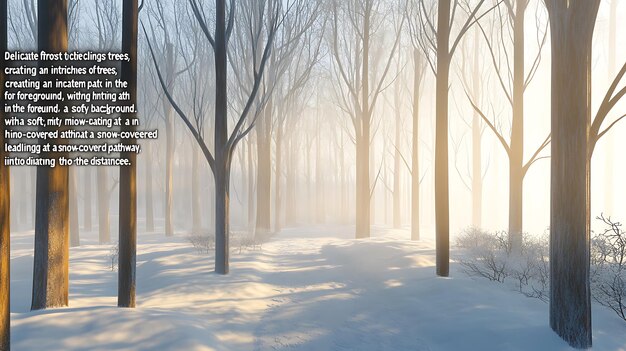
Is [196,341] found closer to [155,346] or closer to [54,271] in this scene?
[155,346]

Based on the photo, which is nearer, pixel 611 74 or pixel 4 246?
pixel 4 246

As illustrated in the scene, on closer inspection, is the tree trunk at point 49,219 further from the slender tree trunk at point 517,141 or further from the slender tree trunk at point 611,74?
the slender tree trunk at point 611,74

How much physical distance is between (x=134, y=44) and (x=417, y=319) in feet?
17.7

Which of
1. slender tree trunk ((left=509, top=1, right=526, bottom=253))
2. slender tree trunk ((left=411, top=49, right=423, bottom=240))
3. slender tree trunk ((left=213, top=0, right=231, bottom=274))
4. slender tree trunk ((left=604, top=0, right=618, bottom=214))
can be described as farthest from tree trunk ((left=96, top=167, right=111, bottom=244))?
slender tree trunk ((left=604, top=0, right=618, bottom=214))

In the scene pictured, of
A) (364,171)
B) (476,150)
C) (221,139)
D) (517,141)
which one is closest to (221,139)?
(221,139)

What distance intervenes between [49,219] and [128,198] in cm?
96

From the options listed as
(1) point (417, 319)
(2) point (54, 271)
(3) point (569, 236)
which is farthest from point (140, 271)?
(3) point (569, 236)

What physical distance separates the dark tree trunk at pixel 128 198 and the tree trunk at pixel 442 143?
4.94 metres

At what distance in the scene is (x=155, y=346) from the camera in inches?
142

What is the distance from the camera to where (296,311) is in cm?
565

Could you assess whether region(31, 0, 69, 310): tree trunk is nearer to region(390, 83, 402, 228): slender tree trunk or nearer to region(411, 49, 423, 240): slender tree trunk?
region(411, 49, 423, 240): slender tree trunk

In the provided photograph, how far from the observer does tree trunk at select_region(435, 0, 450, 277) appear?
21.9 ft

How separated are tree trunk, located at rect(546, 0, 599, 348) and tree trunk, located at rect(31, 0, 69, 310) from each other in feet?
19.5

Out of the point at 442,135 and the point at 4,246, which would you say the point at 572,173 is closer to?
the point at 442,135
